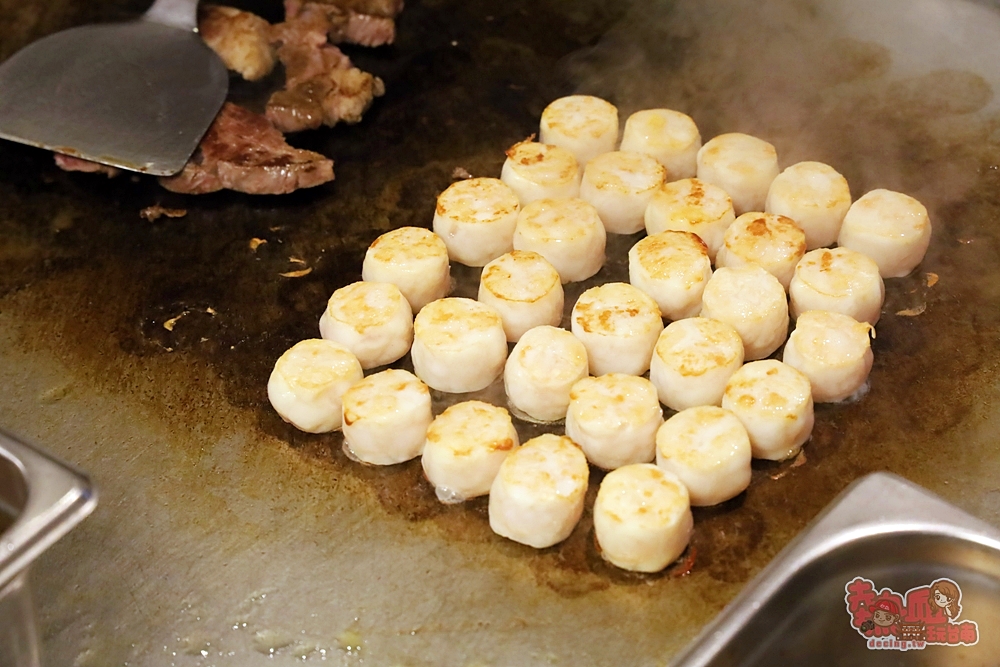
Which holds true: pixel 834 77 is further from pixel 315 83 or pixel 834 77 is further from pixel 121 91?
pixel 121 91

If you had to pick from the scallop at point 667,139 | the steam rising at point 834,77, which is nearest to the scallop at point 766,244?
the scallop at point 667,139

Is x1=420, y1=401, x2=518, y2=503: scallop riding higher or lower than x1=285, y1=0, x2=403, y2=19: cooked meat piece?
lower

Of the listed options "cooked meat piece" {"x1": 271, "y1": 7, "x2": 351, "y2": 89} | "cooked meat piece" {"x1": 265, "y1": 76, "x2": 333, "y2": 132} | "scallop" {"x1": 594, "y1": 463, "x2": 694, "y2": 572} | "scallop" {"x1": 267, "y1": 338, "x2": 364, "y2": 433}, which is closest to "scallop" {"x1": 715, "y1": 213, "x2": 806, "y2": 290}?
"scallop" {"x1": 594, "y1": 463, "x2": 694, "y2": 572}

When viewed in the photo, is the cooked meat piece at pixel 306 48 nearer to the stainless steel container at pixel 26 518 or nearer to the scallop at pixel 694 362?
the scallop at pixel 694 362

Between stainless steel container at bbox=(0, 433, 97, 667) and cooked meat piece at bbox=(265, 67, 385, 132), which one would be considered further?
cooked meat piece at bbox=(265, 67, 385, 132)

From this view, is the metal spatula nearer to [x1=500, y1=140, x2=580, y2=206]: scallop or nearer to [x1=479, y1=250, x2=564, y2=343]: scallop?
[x1=500, y1=140, x2=580, y2=206]: scallop

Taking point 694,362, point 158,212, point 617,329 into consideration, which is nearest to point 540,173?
point 617,329
